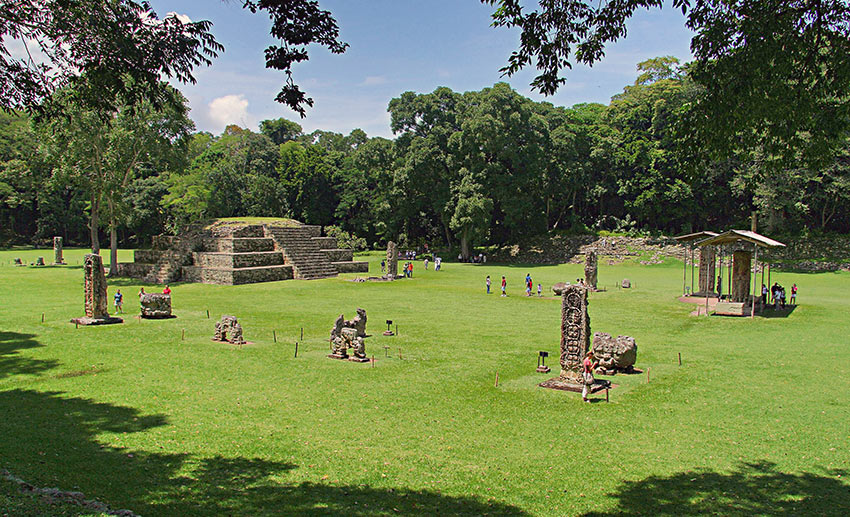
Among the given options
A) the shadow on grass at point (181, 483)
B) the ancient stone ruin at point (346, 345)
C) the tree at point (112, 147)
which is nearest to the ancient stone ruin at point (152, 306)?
the ancient stone ruin at point (346, 345)

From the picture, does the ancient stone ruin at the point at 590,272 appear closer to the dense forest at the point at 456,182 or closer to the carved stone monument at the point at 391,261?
the carved stone monument at the point at 391,261

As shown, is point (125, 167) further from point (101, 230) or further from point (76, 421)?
point (101, 230)

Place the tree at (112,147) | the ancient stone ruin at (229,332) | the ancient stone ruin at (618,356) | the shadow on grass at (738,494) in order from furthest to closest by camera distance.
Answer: the tree at (112,147) → the ancient stone ruin at (229,332) → the ancient stone ruin at (618,356) → the shadow on grass at (738,494)

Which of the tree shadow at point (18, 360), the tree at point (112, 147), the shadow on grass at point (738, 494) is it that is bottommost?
the shadow on grass at point (738, 494)

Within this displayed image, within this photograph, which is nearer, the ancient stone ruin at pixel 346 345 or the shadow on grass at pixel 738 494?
the shadow on grass at pixel 738 494

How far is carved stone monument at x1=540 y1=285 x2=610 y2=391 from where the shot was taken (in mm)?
12500

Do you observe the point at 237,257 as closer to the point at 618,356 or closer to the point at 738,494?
the point at 618,356

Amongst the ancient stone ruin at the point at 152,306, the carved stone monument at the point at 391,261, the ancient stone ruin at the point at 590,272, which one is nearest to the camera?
the ancient stone ruin at the point at 152,306

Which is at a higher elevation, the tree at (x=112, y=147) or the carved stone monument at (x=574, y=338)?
the tree at (x=112, y=147)

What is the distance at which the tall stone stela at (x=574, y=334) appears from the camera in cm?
1256

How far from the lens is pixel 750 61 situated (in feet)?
24.4

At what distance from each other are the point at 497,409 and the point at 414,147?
4297 centimetres

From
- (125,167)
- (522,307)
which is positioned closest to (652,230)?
(522,307)

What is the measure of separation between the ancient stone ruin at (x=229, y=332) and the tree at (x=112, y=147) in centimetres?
1923
